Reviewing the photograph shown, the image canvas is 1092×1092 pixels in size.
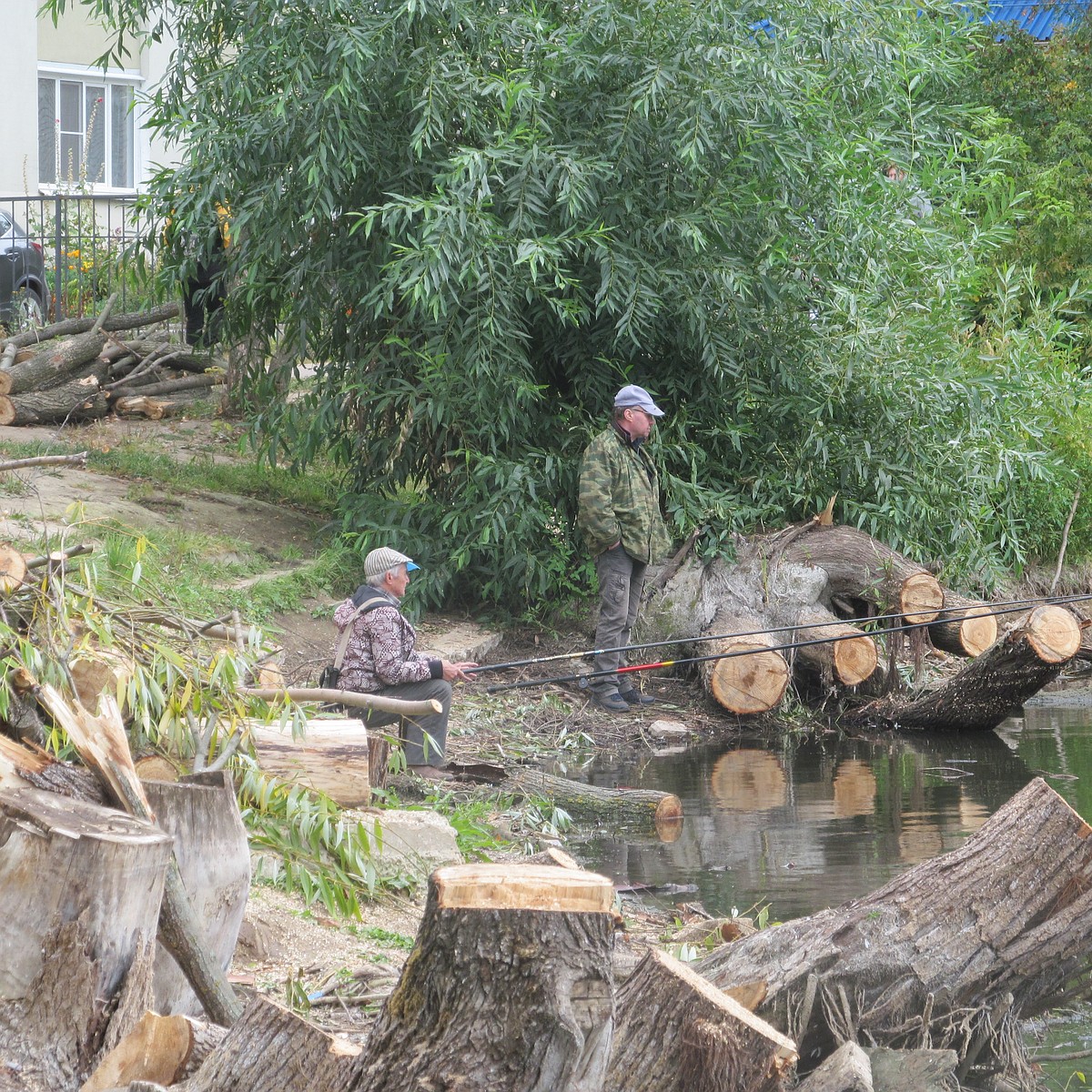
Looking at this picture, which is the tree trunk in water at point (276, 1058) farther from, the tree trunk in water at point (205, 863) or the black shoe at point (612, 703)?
the black shoe at point (612, 703)

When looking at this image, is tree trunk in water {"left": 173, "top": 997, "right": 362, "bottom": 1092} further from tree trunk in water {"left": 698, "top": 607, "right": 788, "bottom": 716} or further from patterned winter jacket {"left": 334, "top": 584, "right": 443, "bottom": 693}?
tree trunk in water {"left": 698, "top": 607, "right": 788, "bottom": 716}

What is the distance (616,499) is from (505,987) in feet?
23.8

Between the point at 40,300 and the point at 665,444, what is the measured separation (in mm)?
8987

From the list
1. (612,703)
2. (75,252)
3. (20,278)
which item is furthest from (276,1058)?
(75,252)

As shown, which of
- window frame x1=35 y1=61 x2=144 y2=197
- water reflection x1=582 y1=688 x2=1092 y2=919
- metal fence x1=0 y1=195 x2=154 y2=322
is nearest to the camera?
water reflection x1=582 y1=688 x2=1092 y2=919

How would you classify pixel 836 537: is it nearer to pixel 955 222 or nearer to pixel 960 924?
pixel 955 222

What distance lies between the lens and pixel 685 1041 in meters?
3.35

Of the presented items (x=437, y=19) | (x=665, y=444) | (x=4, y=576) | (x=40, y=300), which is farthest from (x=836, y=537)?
(x=40, y=300)

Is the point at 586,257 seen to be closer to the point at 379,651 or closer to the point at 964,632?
the point at 964,632

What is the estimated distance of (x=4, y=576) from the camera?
15.9ft

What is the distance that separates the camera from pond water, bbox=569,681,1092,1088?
20.9 ft

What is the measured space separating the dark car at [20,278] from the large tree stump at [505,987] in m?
14.3

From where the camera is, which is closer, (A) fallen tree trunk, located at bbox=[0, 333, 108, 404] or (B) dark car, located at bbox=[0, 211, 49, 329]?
(A) fallen tree trunk, located at bbox=[0, 333, 108, 404]

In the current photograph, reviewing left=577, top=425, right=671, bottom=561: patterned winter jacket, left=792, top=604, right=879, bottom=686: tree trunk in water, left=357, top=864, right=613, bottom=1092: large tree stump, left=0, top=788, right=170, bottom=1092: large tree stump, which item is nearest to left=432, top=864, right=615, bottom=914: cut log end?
left=357, top=864, right=613, bottom=1092: large tree stump
